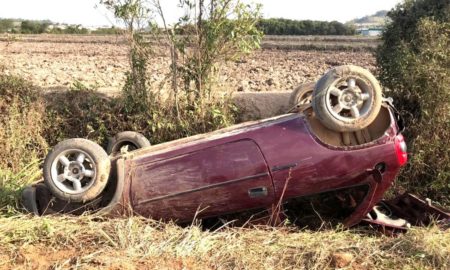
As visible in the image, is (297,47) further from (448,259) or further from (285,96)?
(448,259)

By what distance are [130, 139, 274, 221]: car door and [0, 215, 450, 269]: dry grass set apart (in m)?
0.25

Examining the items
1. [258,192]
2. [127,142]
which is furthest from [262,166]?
[127,142]

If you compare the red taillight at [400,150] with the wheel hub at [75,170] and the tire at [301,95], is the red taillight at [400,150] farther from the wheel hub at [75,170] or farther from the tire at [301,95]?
the wheel hub at [75,170]

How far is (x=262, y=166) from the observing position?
5.30m

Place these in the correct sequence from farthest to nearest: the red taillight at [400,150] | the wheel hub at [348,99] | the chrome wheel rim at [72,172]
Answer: the chrome wheel rim at [72,172], the wheel hub at [348,99], the red taillight at [400,150]

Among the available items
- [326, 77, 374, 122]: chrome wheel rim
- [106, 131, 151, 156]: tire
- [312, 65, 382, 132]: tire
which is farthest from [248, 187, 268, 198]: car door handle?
[106, 131, 151, 156]: tire

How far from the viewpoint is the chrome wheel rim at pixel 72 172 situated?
18.2ft

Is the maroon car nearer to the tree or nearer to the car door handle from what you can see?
the car door handle

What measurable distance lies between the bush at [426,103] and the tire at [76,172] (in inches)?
154

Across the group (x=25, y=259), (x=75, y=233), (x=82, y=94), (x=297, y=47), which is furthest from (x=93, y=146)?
(x=297, y=47)

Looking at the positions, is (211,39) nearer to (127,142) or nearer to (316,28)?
(127,142)

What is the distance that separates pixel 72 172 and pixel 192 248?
5.42ft

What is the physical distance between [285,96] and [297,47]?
24765mm

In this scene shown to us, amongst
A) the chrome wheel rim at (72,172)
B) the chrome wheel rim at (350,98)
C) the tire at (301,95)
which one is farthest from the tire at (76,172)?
the tire at (301,95)
